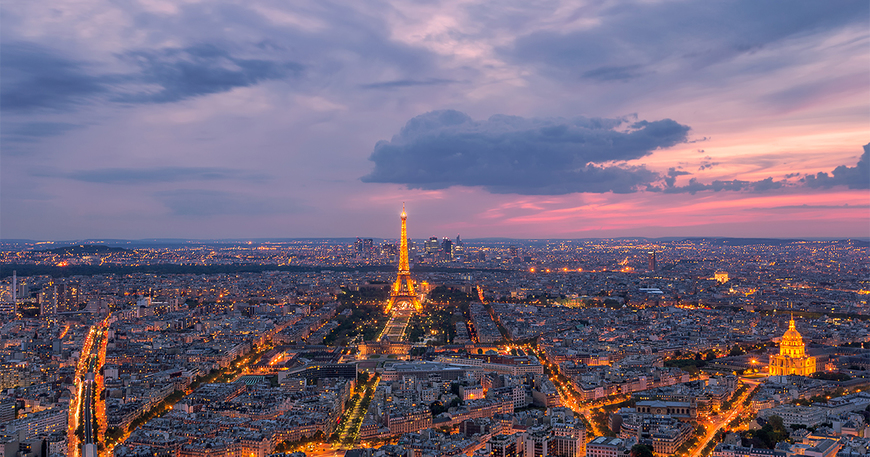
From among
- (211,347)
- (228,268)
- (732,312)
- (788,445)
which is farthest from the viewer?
(228,268)

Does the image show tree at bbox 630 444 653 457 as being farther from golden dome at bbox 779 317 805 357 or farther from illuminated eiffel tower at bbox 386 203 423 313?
illuminated eiffel tower at bbox 386 203 423 313

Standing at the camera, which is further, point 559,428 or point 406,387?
point 406,387

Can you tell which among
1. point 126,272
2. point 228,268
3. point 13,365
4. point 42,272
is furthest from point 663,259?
point 13,365

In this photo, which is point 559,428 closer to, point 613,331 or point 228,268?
point 613,331

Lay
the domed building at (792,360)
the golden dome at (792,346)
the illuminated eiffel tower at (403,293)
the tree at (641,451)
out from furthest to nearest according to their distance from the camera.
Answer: the illuminated eiffel tower at (403,293) < the golden dome at (792,346) < the domed building at (792,360) < the tree at (641,451)

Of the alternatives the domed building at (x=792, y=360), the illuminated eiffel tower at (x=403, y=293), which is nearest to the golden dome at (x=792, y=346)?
the domed building at (x=792, y=360)

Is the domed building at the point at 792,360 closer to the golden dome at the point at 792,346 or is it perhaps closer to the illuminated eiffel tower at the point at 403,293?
the golden dome at the point at 792,346

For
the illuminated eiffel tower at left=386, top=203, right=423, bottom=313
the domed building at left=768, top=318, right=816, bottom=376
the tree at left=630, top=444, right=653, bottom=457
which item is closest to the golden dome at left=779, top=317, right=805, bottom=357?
the domed building at left=768, top=318, right=816, bottom=376
